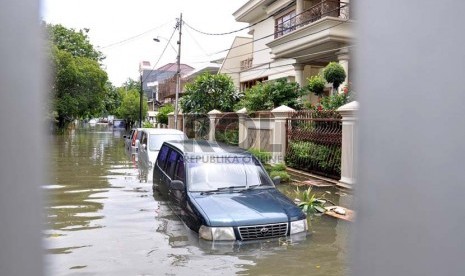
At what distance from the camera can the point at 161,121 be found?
Result: 32938 millimetres

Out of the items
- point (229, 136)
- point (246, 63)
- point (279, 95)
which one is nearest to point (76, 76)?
point (246, 63)

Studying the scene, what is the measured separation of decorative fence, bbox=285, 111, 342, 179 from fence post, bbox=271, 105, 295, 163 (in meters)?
0.17

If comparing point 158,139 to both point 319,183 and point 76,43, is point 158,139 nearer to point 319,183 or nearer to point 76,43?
point 319,183

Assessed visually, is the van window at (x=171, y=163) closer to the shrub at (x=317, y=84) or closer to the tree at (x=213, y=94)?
the shrub at (x=317, y=84)

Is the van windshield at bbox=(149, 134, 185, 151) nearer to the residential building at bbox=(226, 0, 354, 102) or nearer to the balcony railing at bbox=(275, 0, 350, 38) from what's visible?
the residential building at bbox=(226, 0, 354, 102)

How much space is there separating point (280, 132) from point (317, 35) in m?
4.20

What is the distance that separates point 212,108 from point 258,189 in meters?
14.2

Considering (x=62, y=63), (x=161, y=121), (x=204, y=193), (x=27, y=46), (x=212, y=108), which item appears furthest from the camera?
(x=161, y=121)

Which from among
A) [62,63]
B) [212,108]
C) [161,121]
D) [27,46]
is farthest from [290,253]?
[161,121]

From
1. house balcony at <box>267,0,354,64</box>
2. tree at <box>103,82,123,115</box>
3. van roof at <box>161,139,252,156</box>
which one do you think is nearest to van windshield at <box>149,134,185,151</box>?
van roof at <box>161,139,252,156</box>

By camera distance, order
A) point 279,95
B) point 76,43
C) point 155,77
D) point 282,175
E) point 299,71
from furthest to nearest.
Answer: point 155,77 → point 76,43 → point 299,71 → point 279,95 → point 282,175

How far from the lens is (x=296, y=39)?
54.7 feet

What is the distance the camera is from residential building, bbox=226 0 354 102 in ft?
48.3

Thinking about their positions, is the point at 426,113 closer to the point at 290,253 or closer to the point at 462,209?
the point at 462,209
